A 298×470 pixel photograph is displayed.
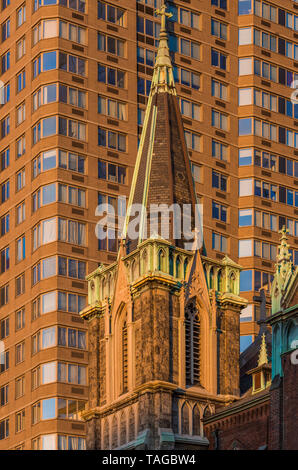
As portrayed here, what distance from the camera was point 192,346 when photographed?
354 ft

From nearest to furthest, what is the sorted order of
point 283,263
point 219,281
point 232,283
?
1. point 283,263
2. point 219,281
3. point 232,283

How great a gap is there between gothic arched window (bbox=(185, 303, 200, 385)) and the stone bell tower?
2.3 inches

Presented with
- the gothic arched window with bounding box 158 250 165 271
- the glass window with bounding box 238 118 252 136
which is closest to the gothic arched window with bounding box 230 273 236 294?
the gothic arched window with bounding box 158 250 165 271

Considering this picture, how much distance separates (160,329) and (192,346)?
10.5 ft

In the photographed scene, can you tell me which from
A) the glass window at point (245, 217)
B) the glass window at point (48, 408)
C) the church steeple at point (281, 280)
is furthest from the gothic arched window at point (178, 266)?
the glass window at point (245, 217)

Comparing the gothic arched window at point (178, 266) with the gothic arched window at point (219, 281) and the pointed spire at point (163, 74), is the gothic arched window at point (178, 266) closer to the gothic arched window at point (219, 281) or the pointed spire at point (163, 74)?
the gothic arched window at point (219, 281)

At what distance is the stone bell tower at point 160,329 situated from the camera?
105125mm

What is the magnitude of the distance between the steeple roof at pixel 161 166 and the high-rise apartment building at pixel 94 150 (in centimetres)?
1974

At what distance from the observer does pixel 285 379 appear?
96688 millimetres

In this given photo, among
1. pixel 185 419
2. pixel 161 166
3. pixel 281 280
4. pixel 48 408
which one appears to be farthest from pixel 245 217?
pixel 281 280

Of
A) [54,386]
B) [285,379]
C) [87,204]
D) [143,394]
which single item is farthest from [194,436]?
[87,204]

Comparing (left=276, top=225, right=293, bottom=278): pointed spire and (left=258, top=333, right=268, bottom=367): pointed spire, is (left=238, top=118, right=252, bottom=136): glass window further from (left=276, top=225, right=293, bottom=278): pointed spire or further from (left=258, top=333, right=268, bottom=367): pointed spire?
(left=276, top=225, right=293, bottom=278): pointed spire

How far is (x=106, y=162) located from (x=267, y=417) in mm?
42416

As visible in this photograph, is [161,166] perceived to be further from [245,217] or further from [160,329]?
[245,217]
